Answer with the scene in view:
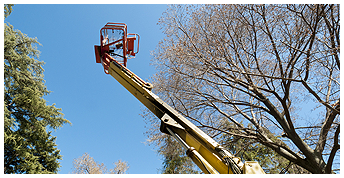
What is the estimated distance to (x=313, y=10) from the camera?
5414 mm

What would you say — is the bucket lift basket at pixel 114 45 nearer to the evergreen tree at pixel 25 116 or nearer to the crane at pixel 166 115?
the crane at pixel 166 115

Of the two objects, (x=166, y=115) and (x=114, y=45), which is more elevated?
(x=114, y=45)

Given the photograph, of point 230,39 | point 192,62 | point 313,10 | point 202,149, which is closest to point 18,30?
point 192,62

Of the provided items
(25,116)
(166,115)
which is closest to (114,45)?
(166,115)

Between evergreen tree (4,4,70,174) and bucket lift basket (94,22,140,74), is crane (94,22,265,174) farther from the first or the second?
evergreen tree (4,4,70,174)

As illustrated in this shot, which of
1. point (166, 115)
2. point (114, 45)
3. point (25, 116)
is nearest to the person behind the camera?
point (166, 115)

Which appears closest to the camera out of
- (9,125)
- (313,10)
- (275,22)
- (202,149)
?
(202,149)

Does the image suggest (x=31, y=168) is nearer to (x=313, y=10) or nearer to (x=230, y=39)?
(x=230, y=39)

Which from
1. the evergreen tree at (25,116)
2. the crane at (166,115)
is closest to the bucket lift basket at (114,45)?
the crane at (166,115)

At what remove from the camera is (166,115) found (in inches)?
192

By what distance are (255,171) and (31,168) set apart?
34.7 feet

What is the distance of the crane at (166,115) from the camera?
3.55m

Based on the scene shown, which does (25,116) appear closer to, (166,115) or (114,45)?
(114,45)

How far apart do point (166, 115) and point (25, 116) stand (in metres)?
10.2
